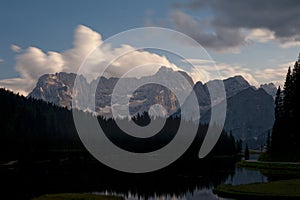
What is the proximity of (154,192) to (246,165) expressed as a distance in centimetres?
8376

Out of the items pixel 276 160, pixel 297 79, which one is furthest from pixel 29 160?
pixel 297 79

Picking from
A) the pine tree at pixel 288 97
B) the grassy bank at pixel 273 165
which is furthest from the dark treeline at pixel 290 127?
the grassy bank at pixel 273 165

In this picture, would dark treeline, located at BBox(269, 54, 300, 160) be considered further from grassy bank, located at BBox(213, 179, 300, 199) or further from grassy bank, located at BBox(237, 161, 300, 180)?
grassy bank, located at BBox(213, 179, 300, 199)

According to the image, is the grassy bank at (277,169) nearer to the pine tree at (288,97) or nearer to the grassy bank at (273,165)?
the grassy bank at (273,165)

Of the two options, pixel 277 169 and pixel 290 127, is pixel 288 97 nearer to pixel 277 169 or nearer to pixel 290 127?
pixel 290 127

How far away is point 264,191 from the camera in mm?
70000

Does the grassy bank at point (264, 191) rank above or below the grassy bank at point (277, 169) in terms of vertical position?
below

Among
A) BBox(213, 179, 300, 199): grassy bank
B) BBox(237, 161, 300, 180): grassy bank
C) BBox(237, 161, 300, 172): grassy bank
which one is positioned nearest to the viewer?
BBox(213, 179, 300, 199): grassy bank

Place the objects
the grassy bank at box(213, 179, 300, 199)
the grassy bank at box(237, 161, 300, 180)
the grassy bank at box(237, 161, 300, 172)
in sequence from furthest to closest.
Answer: the grassy bank at box(237, 161, 300, 172) < the grassy bank at box(237, 161, 300, 180) < the grassy bank at box(213, 179, 300, 199)

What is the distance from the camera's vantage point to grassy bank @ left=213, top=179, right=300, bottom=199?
65812 millimetres

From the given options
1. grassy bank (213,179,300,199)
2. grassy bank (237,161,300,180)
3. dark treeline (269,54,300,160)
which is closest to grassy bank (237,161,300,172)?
grassy bank (237,161,300,180)

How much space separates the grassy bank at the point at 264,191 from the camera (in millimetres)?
65812

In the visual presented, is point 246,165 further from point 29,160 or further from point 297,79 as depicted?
point 29,160

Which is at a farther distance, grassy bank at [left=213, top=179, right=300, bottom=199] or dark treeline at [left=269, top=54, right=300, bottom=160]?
dark treeline at [left=269, top=54, right=300, bottom=160]
